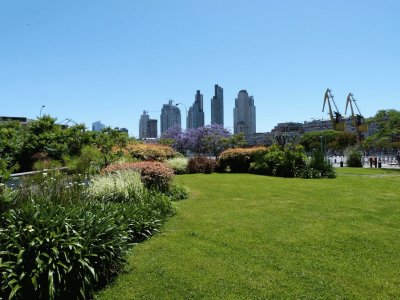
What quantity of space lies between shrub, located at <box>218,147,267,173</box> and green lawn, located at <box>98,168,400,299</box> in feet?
42.6

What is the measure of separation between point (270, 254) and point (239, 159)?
56.8ft

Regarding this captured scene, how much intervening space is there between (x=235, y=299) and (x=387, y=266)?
95.6 inches

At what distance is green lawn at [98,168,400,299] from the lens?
15.1 feet

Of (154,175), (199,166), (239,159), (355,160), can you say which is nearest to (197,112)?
(355,160)

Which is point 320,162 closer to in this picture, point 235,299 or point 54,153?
point 54,153

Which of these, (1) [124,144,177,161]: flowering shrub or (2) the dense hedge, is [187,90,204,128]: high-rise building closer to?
(1) [124,144,177,161]: flowering shrub

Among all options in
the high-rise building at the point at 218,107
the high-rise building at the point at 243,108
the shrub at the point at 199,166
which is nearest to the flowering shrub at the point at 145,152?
the shrub at the point at 199,166

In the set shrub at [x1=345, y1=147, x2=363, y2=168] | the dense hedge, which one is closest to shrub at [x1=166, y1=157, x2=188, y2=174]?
the dense hedge

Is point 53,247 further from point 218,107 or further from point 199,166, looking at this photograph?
point 218,107

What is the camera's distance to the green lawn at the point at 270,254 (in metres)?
4.61

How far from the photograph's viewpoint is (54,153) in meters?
13.1

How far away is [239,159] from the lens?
23000 mm

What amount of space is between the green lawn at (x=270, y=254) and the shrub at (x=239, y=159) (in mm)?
12980

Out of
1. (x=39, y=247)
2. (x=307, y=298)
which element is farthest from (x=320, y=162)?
(x=39, y=247)
